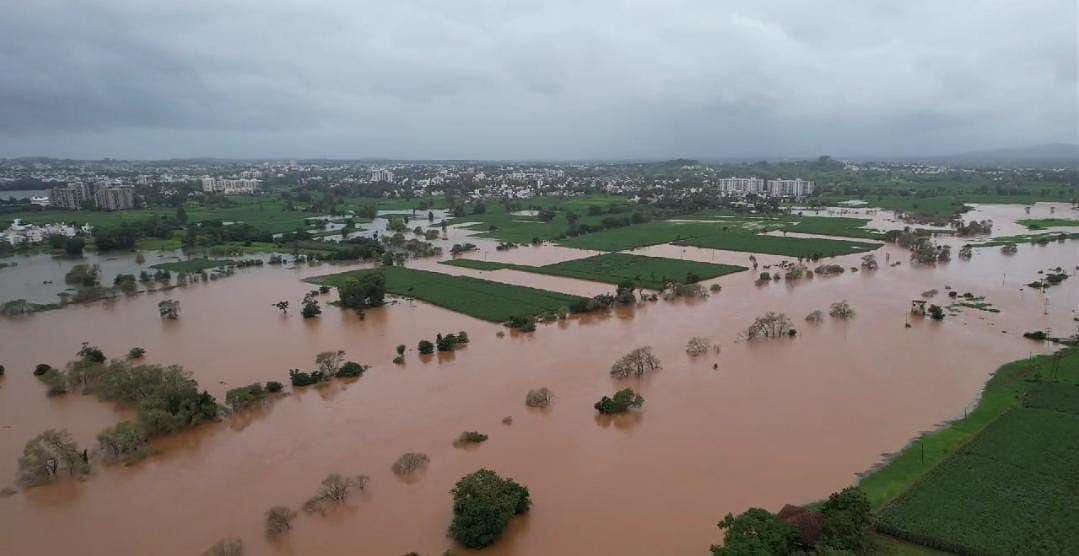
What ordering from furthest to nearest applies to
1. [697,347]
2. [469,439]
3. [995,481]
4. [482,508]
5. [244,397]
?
[697,347] → [244,397] → [469,439] → [995,481] → [482,508]

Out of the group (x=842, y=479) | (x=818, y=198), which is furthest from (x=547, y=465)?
(x=818, y=198)

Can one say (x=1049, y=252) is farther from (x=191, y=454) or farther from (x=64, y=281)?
(x=64, y=281)

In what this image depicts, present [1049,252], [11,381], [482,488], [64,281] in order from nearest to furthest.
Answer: [482,488] → [11,381] → [64,281] → [1049,252]

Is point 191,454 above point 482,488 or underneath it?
underneath

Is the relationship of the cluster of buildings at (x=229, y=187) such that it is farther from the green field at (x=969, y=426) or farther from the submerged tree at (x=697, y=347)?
the green field at (x=969, y=426)

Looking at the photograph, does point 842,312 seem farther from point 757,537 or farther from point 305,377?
point 305,377

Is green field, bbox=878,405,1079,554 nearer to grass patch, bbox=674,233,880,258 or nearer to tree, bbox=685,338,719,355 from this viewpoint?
tree, bbox=685,338,719,355

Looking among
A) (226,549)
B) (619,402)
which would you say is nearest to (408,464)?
(226,549)
